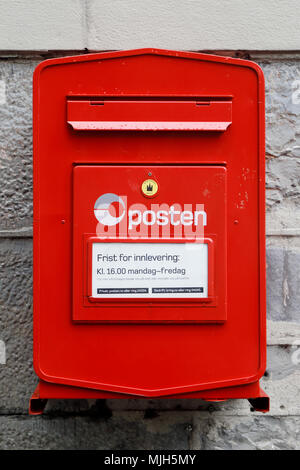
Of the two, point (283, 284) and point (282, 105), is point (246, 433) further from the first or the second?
point (282, 105)

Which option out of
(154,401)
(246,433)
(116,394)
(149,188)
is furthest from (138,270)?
(246,433)

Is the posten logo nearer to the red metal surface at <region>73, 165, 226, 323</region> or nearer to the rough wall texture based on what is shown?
the red metal surface at <region>73, 165, 226, 323</region>

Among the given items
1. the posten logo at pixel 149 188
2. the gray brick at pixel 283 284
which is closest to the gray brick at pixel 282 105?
the gray brick at pixel 283 284

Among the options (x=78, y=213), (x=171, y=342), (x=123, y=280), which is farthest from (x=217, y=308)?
(x=78, y=213)

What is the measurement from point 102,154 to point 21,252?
66 centimetres

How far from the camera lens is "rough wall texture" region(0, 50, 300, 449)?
172 centimetres

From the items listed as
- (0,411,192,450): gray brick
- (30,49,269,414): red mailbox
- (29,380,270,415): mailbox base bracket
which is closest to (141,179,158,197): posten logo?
(30,49,269,414): red mailbox

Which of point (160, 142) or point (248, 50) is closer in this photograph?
point (160, 142)

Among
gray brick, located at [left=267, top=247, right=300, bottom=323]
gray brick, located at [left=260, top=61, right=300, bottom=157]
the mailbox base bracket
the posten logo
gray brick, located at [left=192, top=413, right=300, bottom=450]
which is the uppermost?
gray brick, located at [left=260, top=61, right=300, bottom=157]

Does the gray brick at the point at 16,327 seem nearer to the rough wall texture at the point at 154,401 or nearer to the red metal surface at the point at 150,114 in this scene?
the rough wall texture at the point at 154,401

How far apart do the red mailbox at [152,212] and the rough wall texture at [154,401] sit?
0.46 m

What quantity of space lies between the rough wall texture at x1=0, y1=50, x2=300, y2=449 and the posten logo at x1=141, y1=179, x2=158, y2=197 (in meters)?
0.65

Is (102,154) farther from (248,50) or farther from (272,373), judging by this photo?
(272,373)
